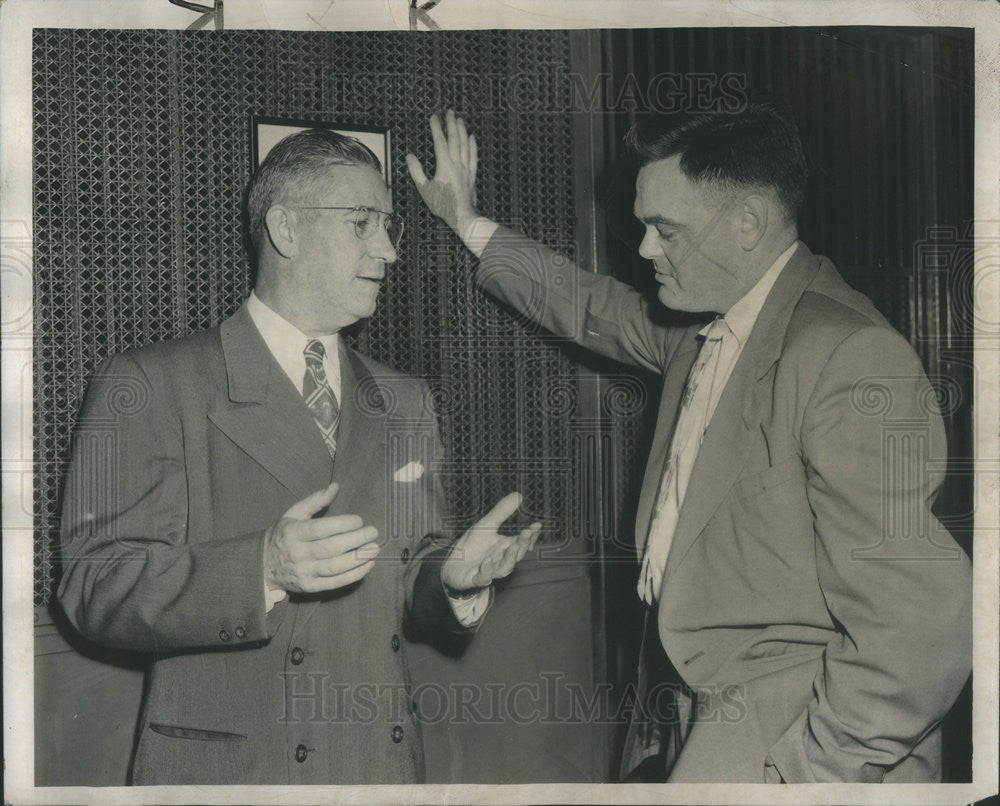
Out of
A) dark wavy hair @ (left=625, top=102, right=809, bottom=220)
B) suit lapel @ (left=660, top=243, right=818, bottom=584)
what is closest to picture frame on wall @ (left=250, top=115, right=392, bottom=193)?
dark wavy hair @ (left=625, top=102, right=809, bottom=220)

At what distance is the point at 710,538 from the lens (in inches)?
85.6

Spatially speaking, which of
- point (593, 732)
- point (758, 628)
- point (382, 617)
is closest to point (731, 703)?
point (758, 628)

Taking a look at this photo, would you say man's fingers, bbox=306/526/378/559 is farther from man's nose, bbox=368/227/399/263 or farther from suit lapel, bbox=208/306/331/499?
man's nose, bbox=368/227/399/263

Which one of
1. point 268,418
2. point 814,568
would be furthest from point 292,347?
point 814,568

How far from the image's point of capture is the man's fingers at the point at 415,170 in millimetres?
2332

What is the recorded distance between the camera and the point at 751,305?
7.37 feet

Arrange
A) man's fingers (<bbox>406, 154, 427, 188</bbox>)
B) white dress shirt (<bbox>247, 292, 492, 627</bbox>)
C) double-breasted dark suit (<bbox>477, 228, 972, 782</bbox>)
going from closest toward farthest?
double-breasted dark suit (<bbox>477, 228, 972, 782</bbox>) → white dress shirt (<bbox>247, 292, 492, 627</bbox>) → man's fingers (<bbox>406, 154, 427, 188</bbox>)

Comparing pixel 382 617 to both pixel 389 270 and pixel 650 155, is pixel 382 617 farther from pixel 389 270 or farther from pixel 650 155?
pixel 650 155

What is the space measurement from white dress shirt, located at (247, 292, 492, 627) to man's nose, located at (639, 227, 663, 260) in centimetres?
72

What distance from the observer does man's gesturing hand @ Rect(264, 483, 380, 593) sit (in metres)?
2.11

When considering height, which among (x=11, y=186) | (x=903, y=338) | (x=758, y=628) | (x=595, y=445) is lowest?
(x=758, y=628)

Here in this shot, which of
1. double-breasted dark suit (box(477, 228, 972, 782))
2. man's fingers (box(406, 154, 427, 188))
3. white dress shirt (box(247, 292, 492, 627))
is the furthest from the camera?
man's fingers (box(406, 154, 427, 188))

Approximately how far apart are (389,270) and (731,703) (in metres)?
1.22

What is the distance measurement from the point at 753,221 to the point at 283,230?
1036mm
